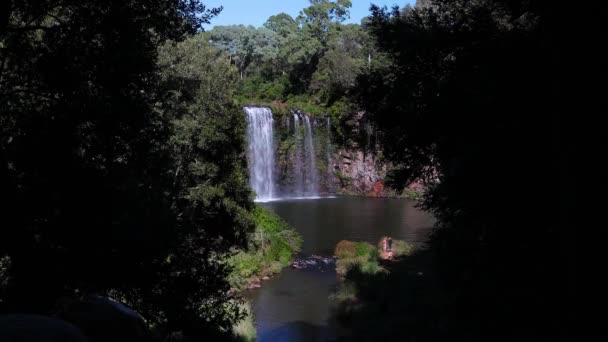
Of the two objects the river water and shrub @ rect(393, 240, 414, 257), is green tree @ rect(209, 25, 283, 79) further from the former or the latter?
shrub @ rect(393, 240, 414, 257)

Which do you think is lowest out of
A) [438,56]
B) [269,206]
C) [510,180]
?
[269,206]

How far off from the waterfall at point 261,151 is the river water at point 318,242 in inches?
87.6

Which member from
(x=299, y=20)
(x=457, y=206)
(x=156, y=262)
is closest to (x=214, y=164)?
(x=156, y=262)

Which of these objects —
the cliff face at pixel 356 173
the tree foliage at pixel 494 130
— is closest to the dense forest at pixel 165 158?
the tree foliage at pixel 494 130

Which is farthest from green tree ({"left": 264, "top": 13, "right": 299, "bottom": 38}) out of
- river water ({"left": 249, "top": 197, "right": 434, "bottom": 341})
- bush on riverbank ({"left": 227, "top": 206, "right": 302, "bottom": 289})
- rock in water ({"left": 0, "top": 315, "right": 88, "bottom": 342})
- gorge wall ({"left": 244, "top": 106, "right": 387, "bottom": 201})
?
rock in water ({"left": 0, "top": 315, "right": 88, "bottom": 342})

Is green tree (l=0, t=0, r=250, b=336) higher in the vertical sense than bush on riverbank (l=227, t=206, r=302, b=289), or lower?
higher

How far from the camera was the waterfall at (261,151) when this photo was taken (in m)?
38.2

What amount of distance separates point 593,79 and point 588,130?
479mm

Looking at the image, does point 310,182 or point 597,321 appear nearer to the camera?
point 597,321

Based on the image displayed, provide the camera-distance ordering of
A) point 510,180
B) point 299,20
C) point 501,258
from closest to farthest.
Result: point 510,180 < point 501,258 < point 299,20

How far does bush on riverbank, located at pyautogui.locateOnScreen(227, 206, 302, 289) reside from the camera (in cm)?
2103

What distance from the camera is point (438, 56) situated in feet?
24.4

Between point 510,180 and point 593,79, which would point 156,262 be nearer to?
point 510,180

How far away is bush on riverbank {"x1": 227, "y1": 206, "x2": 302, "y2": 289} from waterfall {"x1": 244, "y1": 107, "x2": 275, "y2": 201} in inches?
465
